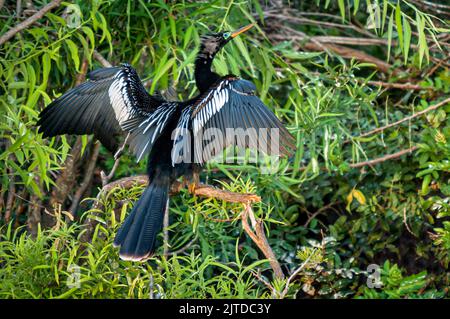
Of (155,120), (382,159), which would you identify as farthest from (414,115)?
(155,120)

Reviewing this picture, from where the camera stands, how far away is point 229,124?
346cm

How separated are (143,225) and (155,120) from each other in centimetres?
57

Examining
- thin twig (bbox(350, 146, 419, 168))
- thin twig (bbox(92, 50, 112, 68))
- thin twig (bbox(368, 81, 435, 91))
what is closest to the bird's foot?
thin twig (bbox(92, 50, 112, 68))

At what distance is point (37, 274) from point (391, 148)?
8.27ft

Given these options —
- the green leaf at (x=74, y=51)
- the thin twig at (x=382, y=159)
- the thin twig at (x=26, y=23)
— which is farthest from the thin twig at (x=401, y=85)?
the thin twig at (x=26, y=23)

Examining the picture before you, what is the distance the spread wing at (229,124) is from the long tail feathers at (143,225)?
171 mm

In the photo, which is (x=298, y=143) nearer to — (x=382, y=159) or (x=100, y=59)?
(x=382, y=159)

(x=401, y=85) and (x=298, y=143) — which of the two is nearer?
(x=298, y=143)

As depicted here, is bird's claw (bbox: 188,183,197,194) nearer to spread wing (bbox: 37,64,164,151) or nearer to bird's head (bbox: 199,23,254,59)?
spread wing (bbox: 37,64,164,151)

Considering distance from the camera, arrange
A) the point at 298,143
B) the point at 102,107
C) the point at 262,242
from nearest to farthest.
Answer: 1. the point at 262,242
2. the point at 102,107
3. the point at 298,143

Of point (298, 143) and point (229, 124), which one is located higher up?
point (229, 124)

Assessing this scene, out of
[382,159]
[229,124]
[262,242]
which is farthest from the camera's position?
[382,159]

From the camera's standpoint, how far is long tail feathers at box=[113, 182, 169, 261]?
3135mm

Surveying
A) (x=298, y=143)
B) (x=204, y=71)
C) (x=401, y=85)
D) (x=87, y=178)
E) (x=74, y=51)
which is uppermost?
(x=74, y=51)
